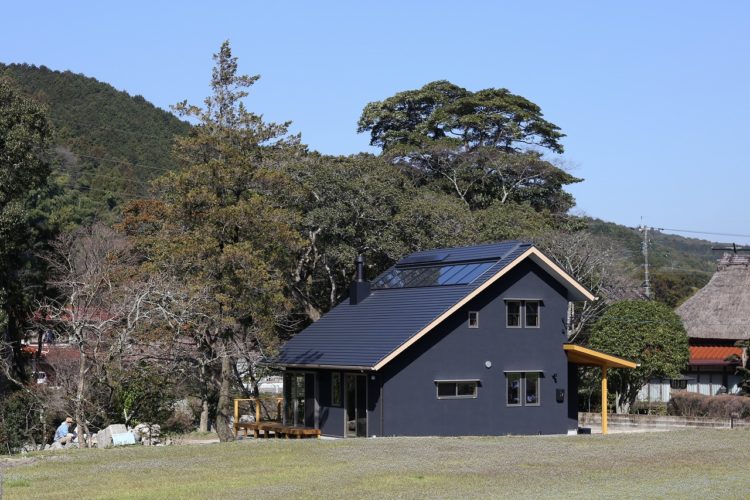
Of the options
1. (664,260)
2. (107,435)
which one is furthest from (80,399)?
(664,260)

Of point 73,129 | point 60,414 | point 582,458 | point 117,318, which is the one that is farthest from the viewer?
point 73,129

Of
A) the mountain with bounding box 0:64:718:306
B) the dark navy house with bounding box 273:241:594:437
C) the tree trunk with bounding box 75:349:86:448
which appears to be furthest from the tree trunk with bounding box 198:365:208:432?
the mountain with bounding box 0:64:718:306

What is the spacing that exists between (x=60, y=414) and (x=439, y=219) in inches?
712

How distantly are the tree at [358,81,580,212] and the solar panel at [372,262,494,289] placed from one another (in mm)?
19136

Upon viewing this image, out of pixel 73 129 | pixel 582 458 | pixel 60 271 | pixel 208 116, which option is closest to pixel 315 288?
pixel 60 271

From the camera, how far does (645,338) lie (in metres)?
41.0

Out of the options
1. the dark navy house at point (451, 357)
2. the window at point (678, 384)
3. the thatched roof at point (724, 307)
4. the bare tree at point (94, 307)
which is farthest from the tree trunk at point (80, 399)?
the thatched roof at point (724, 307)

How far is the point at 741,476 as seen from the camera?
20297 millimetres

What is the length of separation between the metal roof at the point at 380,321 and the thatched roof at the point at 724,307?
1808 centimetres

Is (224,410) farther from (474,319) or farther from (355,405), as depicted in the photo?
(474,319)

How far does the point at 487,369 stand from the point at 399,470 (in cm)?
1231

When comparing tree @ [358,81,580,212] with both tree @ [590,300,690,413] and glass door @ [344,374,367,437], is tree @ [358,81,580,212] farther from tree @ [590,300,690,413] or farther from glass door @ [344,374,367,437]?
glass door @ [344,374,367,437]

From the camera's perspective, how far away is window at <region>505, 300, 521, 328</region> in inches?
1337

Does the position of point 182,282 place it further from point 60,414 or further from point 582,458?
point 582,458
